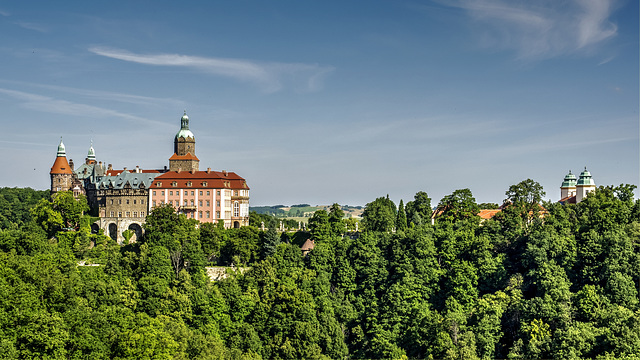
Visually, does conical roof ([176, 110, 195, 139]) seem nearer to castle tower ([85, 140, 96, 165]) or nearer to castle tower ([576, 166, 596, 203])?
castle tower ([85, 140, 96, 165])

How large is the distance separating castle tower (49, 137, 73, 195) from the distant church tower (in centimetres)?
1503

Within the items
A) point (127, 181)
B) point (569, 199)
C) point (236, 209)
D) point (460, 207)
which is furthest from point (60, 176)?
point (569, 199)

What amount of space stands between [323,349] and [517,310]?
66.3ft

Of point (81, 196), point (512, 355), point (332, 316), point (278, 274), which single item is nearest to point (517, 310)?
point (512, 355)

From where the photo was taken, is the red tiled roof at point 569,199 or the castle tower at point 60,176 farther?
the red tiled roof at point 569,199

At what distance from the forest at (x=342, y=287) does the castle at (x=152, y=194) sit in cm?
439

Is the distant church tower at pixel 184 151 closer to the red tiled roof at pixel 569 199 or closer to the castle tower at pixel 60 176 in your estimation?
the castle tower at pixel 60 176

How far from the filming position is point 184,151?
9738 cm

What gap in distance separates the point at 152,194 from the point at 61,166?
15.4 metres

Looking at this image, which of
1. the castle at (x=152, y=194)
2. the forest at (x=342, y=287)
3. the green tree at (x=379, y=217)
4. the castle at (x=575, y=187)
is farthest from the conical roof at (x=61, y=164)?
the castle at (x=575, y=187)

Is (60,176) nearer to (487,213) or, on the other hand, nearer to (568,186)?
(487,213)

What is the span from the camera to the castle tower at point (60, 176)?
310ft

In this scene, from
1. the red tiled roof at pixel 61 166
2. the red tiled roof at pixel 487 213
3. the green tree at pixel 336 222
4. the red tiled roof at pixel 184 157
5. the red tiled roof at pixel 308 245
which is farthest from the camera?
the red tiled roof at pixel 184 157

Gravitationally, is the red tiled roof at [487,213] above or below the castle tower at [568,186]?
below
